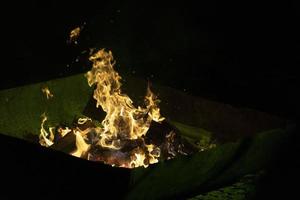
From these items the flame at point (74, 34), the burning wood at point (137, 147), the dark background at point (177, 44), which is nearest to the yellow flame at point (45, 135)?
the burning wood at point (137, 147)

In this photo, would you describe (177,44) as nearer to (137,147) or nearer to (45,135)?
(137,147)

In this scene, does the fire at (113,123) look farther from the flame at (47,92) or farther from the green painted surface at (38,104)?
the flame at (47,92)

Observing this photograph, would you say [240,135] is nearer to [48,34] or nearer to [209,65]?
[209,65]

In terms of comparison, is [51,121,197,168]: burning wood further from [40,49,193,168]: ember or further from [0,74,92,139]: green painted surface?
[0,74,92,139]: green painted surface

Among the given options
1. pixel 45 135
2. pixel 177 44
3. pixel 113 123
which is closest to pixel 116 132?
→ pixel 113 123

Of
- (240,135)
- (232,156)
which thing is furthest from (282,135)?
(240,135)

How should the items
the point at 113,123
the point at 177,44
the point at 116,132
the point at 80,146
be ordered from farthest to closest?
the point at 177,44, the point at 113,123, the point at 116,132, the point at 80,146
